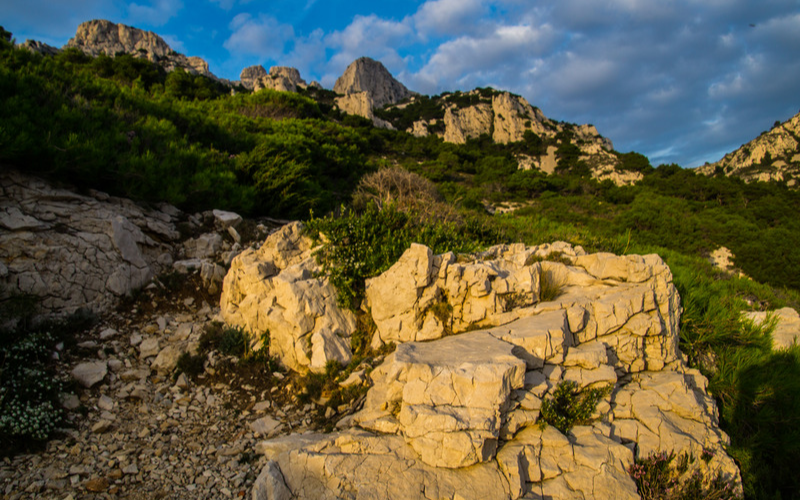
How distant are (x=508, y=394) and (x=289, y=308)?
3.31 m

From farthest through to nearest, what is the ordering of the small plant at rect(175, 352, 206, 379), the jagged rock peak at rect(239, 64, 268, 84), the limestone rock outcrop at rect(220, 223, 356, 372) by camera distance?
the jagged rock peak at rect(239, 64, 268, 84) < the limestone rock outcrop at rect(220, 223, 356, 372) < the small plant at rect(175, 352, 206, 379)

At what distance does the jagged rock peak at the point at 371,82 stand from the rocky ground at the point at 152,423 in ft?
262

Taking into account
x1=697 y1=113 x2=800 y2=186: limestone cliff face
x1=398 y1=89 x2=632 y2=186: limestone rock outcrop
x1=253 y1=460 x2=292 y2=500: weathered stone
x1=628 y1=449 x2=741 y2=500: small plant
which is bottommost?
x1=628 y1=449 x2=741 y2=500: small plant

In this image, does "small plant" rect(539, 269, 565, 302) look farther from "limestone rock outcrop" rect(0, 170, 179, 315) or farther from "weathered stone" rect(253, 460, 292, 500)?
"limestone rock outcrop" rect(0, 170, 179, 315)

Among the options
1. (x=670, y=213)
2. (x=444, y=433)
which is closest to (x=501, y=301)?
(x=444, y=433)

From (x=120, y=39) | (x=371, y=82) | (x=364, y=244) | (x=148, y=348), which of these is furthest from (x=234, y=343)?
(x=120, y=39)

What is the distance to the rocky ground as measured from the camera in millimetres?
3344

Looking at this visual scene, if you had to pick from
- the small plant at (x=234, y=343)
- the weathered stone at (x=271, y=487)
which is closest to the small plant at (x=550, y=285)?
the weathered stone at (x=271, y=487)

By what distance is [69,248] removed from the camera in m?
5.72

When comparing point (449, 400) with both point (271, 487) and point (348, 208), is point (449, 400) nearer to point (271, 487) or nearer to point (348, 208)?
point (271, 487)

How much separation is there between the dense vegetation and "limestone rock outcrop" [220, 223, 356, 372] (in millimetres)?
376

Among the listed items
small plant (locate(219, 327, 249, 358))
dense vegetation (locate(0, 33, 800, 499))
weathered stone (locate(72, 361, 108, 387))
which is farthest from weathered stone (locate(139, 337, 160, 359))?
dense vegetation (locate(0, 33, 800, 499))

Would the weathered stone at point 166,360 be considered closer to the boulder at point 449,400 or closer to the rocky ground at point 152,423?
the rocky ground at point 152,423

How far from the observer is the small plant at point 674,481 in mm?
3151
